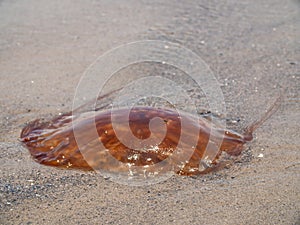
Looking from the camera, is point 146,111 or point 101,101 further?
point 101,101

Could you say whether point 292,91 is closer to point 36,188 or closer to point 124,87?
point 124,87

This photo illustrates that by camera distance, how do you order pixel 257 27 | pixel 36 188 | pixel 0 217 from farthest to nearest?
pixel 257 27, pixel 36 188, pixel 0 217

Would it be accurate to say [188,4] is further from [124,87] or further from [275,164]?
[275,164]

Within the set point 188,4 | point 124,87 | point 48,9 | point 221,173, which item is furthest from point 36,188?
point 188,4

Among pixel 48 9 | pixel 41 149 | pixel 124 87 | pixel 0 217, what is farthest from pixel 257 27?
pixel 0 217

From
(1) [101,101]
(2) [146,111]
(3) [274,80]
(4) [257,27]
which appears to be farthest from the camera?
(4) [257,27]

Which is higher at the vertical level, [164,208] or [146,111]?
[146,111]
